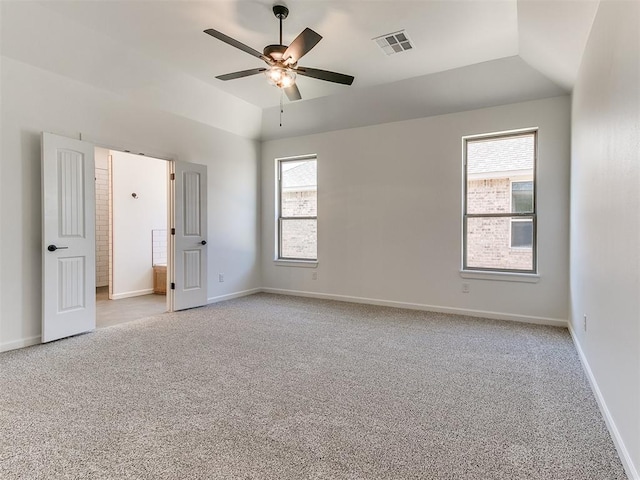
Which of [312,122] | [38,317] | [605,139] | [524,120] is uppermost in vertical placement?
[312,122]

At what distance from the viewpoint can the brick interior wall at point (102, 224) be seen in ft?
22.2

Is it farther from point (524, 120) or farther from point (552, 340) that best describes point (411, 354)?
point (524, 120)

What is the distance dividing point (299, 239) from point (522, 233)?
137 inches

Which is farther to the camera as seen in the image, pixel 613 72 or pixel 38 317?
pixel 38 317

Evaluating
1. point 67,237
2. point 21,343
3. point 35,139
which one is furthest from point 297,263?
point 35,139

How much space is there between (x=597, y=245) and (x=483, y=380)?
4.23ft

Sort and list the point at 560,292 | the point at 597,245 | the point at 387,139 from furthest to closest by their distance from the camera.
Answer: the point at 387,139 < the point at 560,292 < the point at 597,245

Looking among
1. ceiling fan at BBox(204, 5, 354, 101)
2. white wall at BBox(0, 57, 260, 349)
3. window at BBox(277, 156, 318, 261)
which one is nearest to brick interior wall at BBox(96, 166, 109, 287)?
white wall at BBox(0, 57, 260, 349)

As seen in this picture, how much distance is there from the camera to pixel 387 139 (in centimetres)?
530

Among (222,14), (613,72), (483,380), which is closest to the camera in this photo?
(613,72)

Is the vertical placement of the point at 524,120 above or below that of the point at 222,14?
below

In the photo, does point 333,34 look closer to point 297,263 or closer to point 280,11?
point 280,11

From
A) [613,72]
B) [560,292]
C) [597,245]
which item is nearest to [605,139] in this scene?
[613,72]

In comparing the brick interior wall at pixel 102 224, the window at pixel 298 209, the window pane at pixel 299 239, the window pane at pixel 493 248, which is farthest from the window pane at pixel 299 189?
the brick interior wall at pixel 102 224
